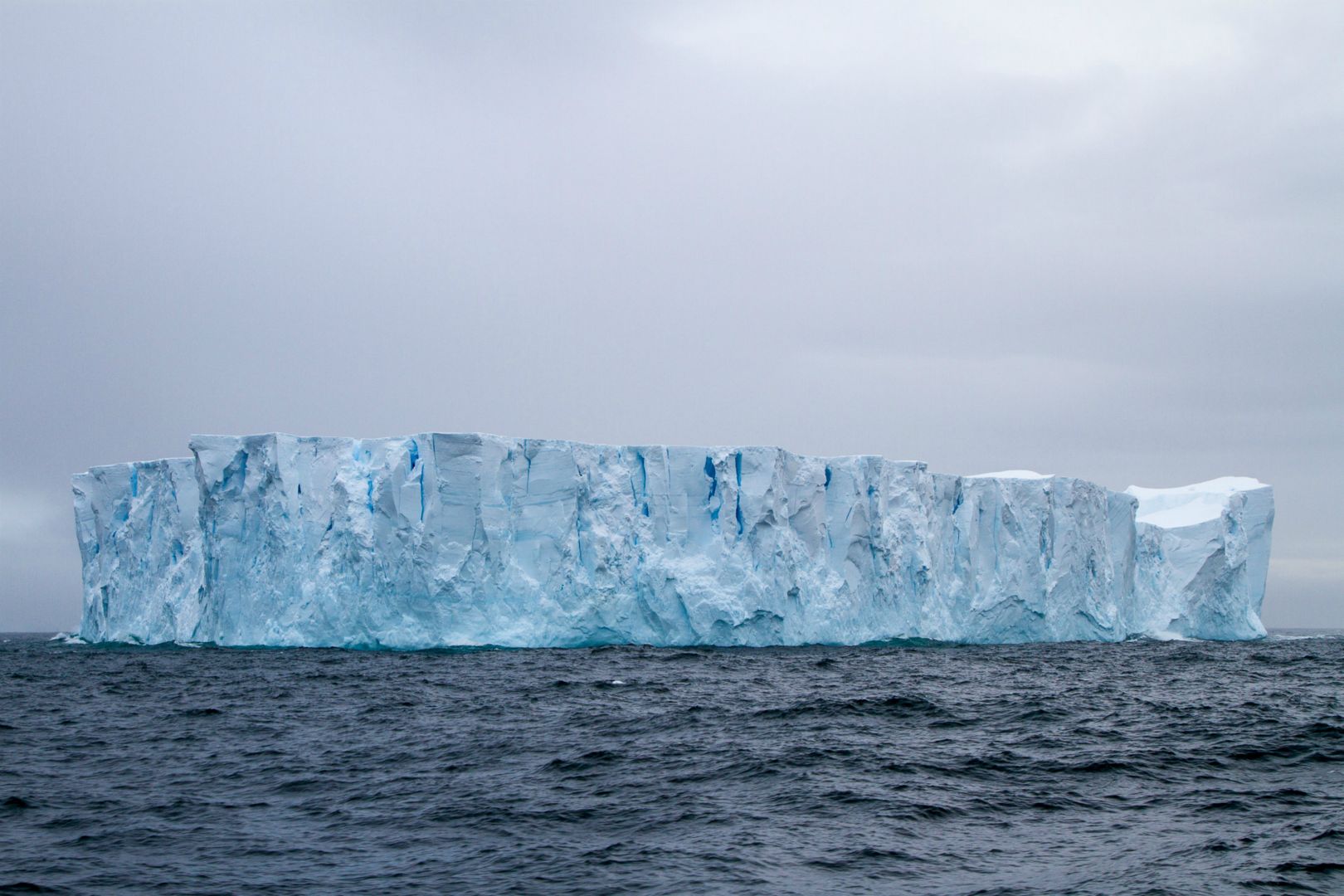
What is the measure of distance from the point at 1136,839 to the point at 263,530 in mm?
18700

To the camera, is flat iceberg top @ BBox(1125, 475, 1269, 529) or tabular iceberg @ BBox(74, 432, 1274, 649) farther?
flat iceberg top @ BBox(1125, 475, 1269, 529)

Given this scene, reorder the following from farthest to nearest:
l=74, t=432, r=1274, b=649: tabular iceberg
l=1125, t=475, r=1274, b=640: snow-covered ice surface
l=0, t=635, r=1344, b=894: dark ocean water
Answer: l=1125, t=475, r=1274, b=640: snow-covered ice surface < l=74, t=432, r=1274, b=649: tabular iceberg < l=0, t=635, r=1344, b=894: dark ocean water

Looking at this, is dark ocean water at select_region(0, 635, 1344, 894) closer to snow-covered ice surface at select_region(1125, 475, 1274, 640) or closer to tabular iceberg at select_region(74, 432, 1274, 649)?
tabular iceberg at select_region(74, 432, 1274, 649)

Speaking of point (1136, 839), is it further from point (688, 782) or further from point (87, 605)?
point (87, 605)

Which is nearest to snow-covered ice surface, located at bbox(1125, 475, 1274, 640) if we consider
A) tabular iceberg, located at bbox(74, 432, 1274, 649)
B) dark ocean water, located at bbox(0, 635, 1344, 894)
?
tabular iceberg, located at bbox(74, 432, 1274, 649)

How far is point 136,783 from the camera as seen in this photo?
28.6 feet

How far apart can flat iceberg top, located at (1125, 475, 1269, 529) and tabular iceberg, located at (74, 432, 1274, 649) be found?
4.06 metres

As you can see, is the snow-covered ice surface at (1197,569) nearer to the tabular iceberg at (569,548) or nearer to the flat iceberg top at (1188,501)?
the flat iceberg top at (1188,501)

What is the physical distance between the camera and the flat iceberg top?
3019 cm

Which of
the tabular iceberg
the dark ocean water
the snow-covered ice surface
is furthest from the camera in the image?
the snow-covered ice surface

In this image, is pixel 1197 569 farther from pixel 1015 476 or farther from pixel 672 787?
pixel 672 787

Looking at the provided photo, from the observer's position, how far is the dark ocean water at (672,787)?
636 cm

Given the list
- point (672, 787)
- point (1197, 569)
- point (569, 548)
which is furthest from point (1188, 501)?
point (672, 787)

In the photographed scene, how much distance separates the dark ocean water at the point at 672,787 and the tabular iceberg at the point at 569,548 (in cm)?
596
